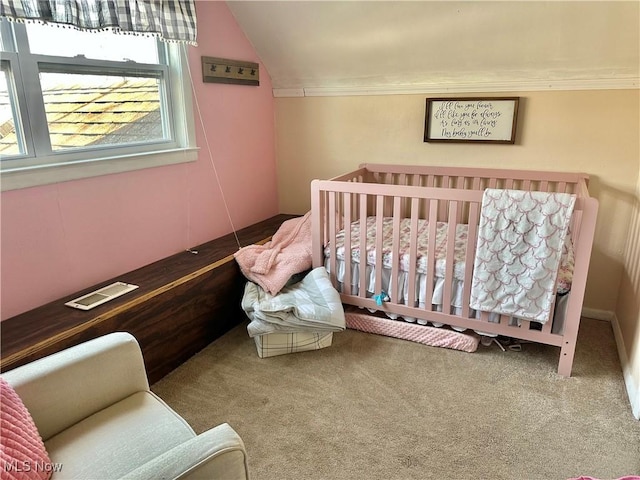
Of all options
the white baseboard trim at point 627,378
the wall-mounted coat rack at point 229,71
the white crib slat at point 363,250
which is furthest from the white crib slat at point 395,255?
the wall-mounted coat rack at point 229,71

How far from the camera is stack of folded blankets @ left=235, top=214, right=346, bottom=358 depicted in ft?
7.43

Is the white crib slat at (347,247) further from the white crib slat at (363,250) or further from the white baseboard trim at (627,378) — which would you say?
the white baseboard trim at (627,378)

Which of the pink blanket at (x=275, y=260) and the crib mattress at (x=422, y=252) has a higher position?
the crib mattress at (x=422, y=252)

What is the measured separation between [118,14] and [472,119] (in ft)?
6.68

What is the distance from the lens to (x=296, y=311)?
2264mm

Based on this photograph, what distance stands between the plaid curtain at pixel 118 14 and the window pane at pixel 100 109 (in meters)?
0.28

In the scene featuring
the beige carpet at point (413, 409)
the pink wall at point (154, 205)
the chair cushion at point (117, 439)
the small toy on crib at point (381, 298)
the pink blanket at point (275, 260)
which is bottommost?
the beige carpet at point (413, 409)

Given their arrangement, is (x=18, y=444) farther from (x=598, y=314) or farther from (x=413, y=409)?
(x=598, y=314)

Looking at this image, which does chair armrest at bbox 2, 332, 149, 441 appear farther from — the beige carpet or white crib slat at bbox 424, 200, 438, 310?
white crib slat at bbox 424, 200, 438, 310

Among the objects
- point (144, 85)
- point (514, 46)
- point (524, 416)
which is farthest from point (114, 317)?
point (514, 46)

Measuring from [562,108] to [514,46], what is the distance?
469 mm

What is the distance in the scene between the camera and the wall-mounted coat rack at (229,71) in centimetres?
268

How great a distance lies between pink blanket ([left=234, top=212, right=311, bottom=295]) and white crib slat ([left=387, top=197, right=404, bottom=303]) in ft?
1.75

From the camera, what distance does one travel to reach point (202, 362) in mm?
2293
